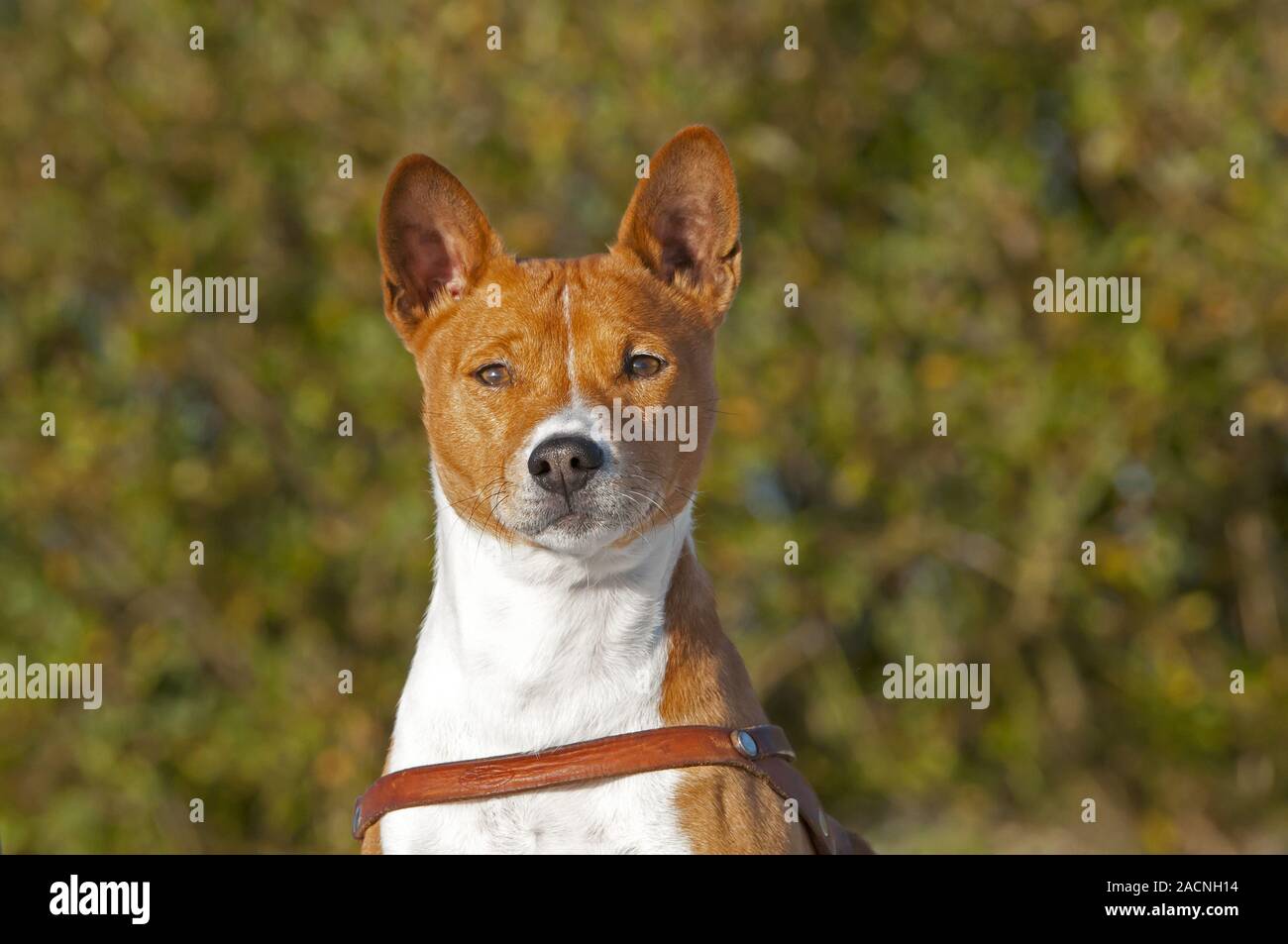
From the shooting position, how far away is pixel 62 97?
308 inches

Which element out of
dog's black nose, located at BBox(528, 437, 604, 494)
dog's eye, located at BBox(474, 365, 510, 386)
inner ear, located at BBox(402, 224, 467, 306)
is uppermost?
inner ear, located at BBox(402, 224, 467, 306)

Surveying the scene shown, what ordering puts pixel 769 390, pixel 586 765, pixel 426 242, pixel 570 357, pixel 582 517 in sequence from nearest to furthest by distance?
pixel 586 765
pixel 582 517
pixel 570 357
pixel 426 242
pixel 769 390

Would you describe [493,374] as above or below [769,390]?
below

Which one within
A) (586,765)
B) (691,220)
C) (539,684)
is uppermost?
(691,220)

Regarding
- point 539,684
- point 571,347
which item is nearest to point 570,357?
point 571,347

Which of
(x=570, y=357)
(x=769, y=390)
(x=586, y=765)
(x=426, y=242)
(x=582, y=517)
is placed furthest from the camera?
(x=769, y=390)

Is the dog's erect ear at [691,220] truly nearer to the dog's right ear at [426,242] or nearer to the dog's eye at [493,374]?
the dog's right ear at [426,242]

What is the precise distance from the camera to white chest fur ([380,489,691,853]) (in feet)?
9.52

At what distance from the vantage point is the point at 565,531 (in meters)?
3.02

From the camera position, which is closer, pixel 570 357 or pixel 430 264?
pixel 570 357

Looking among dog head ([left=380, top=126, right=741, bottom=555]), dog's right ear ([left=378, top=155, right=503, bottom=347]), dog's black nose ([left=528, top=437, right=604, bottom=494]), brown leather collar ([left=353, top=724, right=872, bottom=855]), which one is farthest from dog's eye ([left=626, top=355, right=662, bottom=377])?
brown leather collar ([left=353, top=724, right=872, bottom=855])

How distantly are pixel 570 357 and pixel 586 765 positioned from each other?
0.85m

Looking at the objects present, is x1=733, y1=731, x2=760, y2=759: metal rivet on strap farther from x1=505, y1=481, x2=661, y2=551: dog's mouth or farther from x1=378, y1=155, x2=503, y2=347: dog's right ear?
x1=378, y1=155, x2=503, y2=347: dog's right ear

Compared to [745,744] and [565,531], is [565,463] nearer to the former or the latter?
[565,531]
